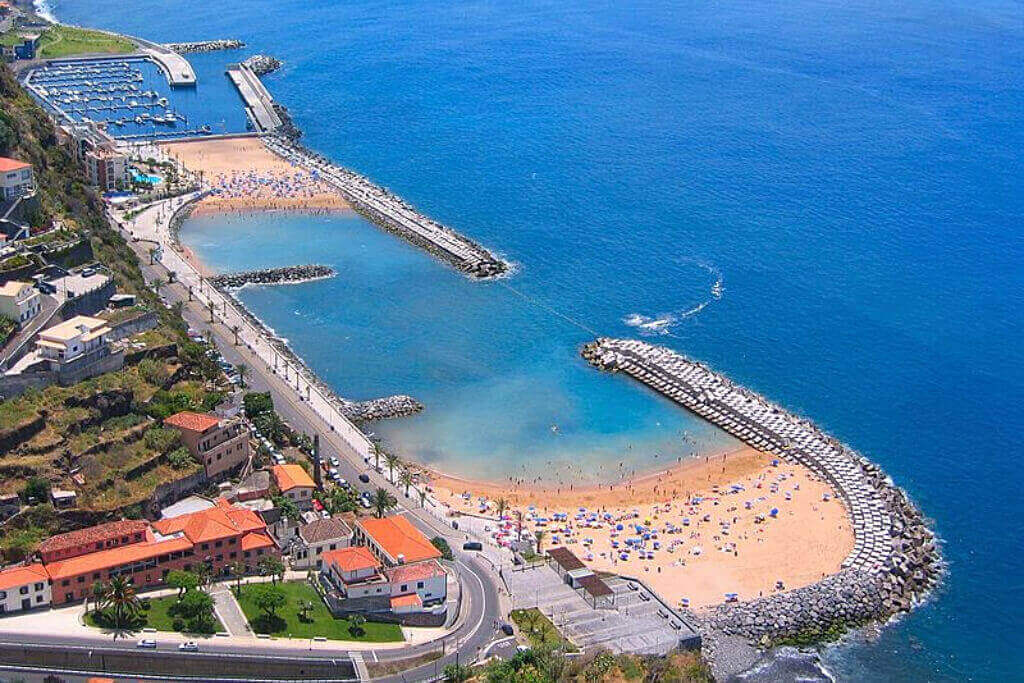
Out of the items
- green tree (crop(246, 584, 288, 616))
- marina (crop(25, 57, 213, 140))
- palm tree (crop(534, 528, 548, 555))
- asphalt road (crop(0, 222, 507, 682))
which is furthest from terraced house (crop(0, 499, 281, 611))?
marina (crop(25, 57, 213, 140))

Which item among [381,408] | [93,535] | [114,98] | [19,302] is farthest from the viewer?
[114,98]

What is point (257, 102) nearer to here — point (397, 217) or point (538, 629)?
point (397, 217)

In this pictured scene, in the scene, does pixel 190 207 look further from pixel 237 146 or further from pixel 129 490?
pixel 129 490

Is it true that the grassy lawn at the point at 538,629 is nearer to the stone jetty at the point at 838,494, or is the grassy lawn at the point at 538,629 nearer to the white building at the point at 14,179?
the stone jetty at the point at 838,494

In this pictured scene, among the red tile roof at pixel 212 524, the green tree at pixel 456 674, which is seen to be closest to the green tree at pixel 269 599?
the red tile roof at pixel 212 524

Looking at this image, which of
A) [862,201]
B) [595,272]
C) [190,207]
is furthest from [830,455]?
[190,207]

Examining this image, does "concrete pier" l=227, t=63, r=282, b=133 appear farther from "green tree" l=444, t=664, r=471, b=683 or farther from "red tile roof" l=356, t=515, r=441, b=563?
"green tree" l=444, t=664, r=471, b=683

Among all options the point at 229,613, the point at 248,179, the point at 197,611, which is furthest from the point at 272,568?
the point at 248,179
